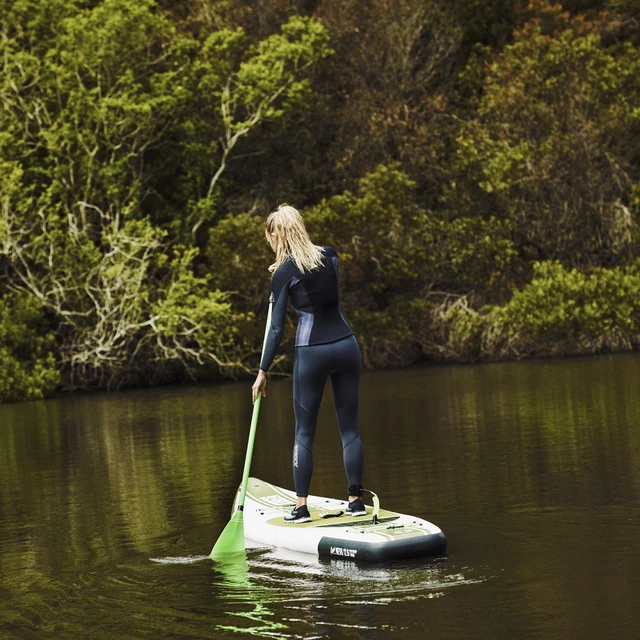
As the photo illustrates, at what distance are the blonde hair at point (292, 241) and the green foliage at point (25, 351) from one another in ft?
75.6

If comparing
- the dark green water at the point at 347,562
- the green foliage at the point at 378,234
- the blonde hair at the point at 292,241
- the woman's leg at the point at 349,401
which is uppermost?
the green foliage at the point at 378,234

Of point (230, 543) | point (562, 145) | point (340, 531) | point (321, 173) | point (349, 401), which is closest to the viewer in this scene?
point (340, 531)

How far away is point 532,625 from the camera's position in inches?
254

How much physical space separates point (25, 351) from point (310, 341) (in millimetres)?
25463

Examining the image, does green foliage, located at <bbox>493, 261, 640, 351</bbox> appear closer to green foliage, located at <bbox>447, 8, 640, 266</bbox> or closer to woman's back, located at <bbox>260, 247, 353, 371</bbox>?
green foliage, located at <bbox>447, 8, 640, 266</bbox>

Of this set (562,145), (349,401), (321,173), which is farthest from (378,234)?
(349,401)

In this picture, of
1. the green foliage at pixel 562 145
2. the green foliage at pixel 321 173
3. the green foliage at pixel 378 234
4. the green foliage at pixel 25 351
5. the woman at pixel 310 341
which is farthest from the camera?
the green foliage at pixel 562 145

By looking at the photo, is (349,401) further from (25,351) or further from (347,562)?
(25,351)

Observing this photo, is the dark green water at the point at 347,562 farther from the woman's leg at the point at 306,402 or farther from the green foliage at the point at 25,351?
the green foliage at the point at 25,351

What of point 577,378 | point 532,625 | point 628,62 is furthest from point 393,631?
point 628,62

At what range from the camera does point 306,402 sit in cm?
921

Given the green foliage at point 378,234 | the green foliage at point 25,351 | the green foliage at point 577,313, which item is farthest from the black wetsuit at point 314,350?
the green foliage at point 378,234

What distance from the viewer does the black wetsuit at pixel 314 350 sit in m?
9.12

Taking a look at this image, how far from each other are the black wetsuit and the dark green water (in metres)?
0.80
